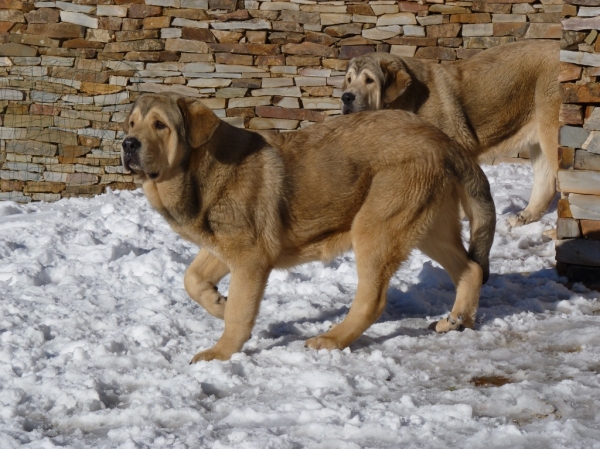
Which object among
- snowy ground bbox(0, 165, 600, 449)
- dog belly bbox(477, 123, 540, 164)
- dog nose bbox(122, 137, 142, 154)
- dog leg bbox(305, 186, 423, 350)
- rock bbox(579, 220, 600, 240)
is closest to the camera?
snowy ground bbox(0, 165, 600, 449)

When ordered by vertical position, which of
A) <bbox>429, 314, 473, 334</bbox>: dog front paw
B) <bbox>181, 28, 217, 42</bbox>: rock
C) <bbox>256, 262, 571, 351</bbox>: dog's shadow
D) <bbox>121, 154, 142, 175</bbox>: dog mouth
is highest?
<bbox>181, 28, 217, 42</bbox>: rock

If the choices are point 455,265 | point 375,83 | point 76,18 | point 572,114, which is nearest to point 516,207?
point 375,83

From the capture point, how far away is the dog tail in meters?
6.23

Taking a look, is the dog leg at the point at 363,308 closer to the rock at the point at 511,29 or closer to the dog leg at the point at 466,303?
the dog leg at the point at 466,303

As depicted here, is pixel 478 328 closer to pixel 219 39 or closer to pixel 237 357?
pixel 237 357

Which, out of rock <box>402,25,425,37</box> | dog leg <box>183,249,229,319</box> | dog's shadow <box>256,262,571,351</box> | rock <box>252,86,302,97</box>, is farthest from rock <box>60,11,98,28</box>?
dog leg <box>183,249,229,319</box>

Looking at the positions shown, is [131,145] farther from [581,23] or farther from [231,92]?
[231,92]

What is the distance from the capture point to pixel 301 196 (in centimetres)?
605

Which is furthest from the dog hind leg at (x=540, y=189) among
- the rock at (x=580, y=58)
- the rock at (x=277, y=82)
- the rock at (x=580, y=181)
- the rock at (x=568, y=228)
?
the rock at (x=277, y=82)

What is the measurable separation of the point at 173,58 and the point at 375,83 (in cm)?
361

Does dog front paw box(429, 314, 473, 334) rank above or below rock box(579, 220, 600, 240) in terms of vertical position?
below

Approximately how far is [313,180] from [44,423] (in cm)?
241

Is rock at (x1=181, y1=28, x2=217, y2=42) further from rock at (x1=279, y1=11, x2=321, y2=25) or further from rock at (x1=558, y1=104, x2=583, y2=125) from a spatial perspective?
rock at (x1=558, y1=104, x2=583, y2=125)

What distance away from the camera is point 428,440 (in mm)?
4332
